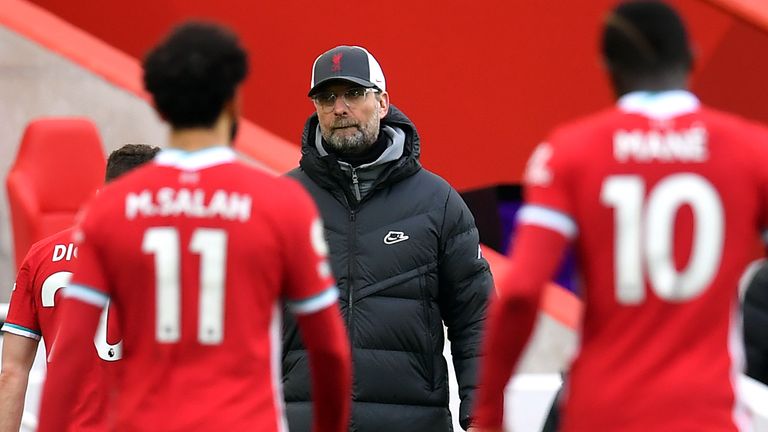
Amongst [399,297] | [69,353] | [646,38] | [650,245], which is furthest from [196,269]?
[399,297]

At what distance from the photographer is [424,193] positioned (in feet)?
16.8

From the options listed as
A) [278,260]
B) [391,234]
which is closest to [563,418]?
[278,260]

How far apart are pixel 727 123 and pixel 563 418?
68cm

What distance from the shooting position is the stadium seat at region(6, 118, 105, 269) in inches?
351

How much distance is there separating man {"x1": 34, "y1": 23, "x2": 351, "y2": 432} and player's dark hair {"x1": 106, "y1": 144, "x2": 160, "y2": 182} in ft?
4.16

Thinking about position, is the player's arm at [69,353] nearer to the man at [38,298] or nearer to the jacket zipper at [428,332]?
the man at [38,298]

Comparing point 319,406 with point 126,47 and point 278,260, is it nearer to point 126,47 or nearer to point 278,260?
point 278,260

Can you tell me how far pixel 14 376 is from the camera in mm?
4875

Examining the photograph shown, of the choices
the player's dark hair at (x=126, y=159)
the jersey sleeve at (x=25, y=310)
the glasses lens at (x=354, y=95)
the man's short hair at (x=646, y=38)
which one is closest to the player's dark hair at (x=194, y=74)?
the man's short hair at (x=646, y=38)

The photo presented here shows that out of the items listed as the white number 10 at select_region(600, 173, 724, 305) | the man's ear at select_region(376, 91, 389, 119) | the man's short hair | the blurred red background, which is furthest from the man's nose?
the blurred red background

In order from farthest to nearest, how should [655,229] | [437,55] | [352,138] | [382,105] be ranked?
[437,55], [382,105], [352,138], [655,229]

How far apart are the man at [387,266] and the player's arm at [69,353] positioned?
1.57 meters

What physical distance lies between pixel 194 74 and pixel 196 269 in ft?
1.28

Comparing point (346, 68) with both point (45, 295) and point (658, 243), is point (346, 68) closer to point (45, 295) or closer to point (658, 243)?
point (45, 295)
